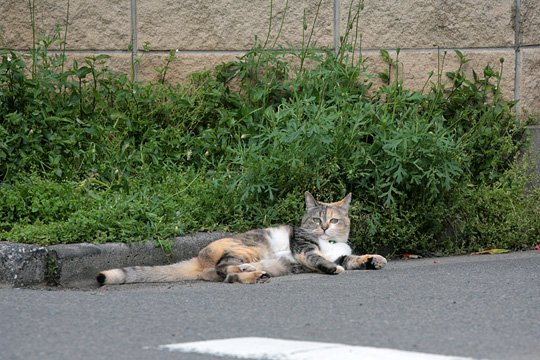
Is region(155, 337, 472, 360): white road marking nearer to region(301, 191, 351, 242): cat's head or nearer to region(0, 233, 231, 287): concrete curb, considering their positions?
region(0, 233, 231, 287): concrete curb

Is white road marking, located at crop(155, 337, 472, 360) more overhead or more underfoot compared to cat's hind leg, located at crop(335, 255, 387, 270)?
more overhead

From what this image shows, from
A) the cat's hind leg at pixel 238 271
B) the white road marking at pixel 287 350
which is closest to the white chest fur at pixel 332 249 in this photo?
the cat's hind leg at pixel 238 271

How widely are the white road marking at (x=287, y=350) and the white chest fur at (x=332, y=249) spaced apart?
9.71 ft

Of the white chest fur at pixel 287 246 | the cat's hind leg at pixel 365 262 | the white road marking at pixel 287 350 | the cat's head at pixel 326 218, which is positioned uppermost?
the cat's head at pixel 326 218

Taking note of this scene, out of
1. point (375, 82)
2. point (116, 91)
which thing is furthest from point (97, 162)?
point (375, 82)

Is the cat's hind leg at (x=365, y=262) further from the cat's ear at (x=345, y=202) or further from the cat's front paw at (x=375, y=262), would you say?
the cat's ear at (x=345, y=202)

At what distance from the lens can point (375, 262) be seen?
6.91 meters

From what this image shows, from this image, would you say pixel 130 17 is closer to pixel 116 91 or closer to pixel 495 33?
pixel 116 91

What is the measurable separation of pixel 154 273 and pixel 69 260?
57 centimetres

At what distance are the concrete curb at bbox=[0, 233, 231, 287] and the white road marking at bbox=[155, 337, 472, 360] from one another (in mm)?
2207

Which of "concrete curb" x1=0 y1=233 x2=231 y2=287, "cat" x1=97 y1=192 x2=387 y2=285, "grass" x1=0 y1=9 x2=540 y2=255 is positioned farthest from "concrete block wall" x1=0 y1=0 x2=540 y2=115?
"concrete curb" x1=0 y1=233 x2=231 y2=287

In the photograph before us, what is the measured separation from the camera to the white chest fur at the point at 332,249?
23.5 feet

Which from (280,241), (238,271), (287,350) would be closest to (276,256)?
(280,241)

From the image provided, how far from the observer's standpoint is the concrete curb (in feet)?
19.8
